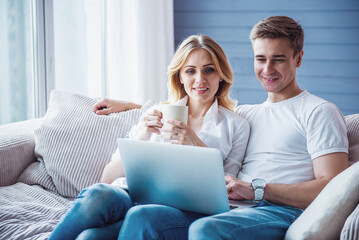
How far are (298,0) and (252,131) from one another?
2405 mm

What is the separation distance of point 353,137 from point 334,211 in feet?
2.20

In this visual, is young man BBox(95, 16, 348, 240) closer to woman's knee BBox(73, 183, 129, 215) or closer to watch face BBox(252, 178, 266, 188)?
watch face BBox(252, 178, 266, 188)

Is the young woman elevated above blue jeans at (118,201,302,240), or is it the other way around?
the young woman

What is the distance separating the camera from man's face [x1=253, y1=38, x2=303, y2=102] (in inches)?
62.9

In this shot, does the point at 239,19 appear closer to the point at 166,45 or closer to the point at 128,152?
the point at 166,45

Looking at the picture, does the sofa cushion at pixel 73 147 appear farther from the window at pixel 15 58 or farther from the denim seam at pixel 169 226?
the window at pixel 15 58

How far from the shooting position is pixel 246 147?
164 centimetres

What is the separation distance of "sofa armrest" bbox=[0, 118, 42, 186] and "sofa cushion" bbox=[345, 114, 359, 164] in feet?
4.76

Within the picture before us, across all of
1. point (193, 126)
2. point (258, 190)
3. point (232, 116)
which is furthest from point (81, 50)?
point (258, 190)

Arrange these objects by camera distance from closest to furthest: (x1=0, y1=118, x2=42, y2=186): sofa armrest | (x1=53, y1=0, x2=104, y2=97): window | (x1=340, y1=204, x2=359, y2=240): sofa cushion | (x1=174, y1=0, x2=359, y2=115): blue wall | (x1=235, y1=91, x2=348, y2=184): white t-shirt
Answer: (x1=340, y1=204, x2=359, y2=240): sofa cushion, (x1=235, y1=91, x2=348, y2=184): white t-shirt, (x1=0, y1=118, x2=42, y2=186): sofa armrest, (x1=53, y1=0, x2=104, y2=97): window, (x1=174, y1=0, x2=359, y2=115): blue wall

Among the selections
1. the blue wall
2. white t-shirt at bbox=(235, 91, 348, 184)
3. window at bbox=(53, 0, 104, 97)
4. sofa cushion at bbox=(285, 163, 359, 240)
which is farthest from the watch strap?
the blue wall

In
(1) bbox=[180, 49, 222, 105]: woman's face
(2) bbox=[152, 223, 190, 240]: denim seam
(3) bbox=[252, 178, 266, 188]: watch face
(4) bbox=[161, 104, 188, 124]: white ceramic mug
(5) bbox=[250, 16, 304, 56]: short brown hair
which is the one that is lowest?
(2) bbox=[152, 223, 190, 240]: denim seam

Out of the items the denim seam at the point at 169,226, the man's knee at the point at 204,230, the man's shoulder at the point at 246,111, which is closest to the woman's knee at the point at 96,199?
the denim seam at the point at 169,226

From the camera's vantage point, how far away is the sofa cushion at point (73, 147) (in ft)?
5.93
